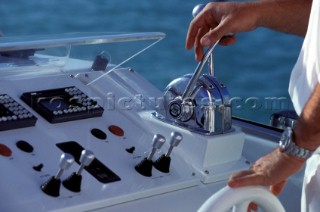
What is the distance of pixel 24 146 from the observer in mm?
1879

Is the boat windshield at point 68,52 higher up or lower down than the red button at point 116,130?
higher up

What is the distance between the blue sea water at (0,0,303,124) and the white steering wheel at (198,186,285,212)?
15.8 ft

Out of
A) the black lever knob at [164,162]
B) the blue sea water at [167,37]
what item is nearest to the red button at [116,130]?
the black lever knob at [164,162]

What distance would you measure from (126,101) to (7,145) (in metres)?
0.49

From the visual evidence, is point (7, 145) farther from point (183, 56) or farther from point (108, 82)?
point (183, 56)

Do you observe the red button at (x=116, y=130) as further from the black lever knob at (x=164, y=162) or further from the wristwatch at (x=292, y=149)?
the wristwatch at (x=292, y=149)

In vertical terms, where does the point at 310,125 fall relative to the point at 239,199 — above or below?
above

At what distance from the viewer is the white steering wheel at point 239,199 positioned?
4.75 ft

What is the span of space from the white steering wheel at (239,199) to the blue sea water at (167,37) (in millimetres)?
4818

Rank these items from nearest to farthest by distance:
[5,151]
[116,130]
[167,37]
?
[5,151] → [116,130] → [167,37]

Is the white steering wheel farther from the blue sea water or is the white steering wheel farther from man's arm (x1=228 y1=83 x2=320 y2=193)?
the blue sea water

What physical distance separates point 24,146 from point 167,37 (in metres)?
7.73

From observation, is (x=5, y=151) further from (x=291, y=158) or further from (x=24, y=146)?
(x=291, y=158)

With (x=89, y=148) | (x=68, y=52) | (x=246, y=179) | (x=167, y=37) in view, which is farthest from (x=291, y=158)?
(x=167, y=37)
